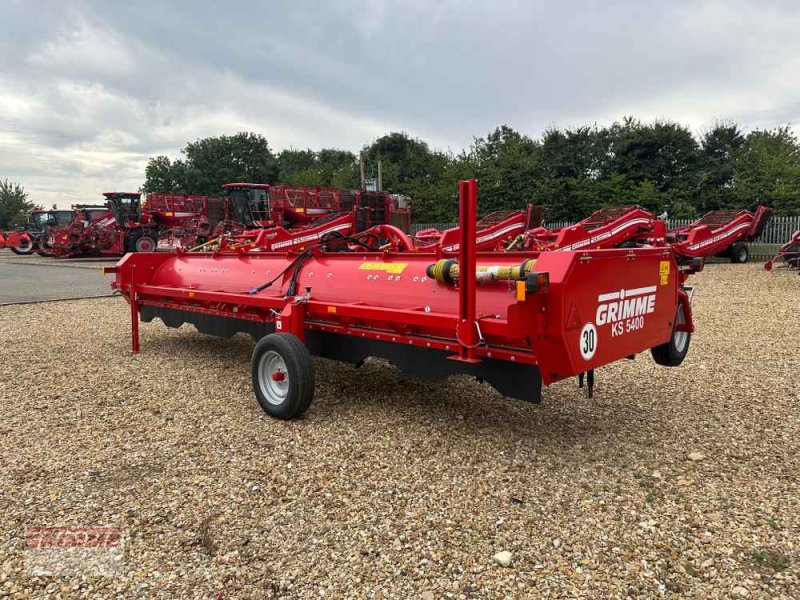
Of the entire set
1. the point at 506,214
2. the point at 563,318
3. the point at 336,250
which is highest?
the point at 506,214

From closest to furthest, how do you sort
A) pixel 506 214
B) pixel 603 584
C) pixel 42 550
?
pixel 603 584 → pixel 42 550 → pixel 506 214

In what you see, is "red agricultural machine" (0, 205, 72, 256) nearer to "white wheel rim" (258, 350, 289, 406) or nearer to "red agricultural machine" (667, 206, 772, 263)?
"red agricultural machine" (667, 206, 772, 263)

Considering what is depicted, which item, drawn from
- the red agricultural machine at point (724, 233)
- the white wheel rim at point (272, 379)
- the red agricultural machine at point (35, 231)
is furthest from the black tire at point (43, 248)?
the white wheel rim at point (272, 379)

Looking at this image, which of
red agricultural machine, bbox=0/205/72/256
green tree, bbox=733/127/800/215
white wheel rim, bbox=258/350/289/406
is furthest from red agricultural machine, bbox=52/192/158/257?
green tree, bbox=733/127/800/215

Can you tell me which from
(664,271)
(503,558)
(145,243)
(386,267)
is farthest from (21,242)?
(503,558)

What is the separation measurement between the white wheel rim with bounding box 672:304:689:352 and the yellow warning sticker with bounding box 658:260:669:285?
64 cm

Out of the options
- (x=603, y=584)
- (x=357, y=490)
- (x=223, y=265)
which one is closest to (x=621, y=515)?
(x=603, y=584)

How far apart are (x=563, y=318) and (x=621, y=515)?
96 centimetres

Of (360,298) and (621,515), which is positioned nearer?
(621,515)

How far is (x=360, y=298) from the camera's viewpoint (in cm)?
412

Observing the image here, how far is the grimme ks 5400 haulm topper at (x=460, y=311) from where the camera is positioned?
114 inches

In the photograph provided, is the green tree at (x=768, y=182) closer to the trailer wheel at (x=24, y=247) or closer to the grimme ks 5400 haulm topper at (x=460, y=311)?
the grimme ks 5400 haulm topper at (x=460, y=311)

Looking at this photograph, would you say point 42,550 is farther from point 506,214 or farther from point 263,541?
point 506,214

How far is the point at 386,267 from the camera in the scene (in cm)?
414
